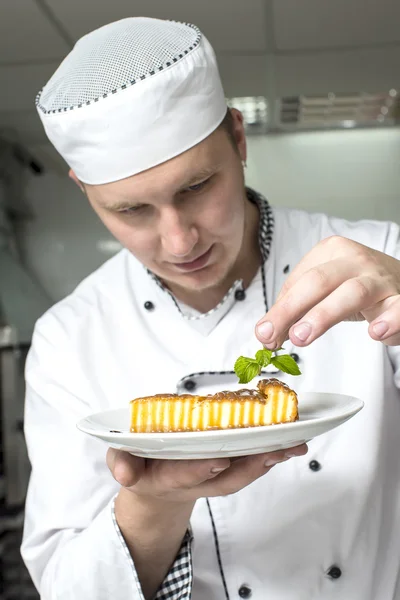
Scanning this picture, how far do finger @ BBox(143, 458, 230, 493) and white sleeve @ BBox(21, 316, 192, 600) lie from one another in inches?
11.5

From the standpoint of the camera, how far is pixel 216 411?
102 cm

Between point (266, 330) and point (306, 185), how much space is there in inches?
124

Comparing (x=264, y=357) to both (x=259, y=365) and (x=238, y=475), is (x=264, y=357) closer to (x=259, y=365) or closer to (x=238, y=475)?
(x=259, y=365)

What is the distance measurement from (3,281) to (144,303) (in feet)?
9.16

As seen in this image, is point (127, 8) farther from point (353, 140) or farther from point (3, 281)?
point (3, 281)

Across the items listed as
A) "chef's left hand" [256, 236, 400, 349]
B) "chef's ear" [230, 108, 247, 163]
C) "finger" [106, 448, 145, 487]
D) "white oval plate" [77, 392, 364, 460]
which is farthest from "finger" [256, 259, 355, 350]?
"chef's ear" [230, 108, 247, 163]

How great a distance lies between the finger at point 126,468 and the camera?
103 centimetres

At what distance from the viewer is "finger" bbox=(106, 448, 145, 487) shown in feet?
3.38

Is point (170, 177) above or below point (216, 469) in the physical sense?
above

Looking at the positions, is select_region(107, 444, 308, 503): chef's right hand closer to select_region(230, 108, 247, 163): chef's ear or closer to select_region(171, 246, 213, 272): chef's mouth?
select_region(171, 246, 213, 272): chef's mouth

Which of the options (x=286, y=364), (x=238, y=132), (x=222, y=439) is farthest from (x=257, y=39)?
(x=222, y=439)

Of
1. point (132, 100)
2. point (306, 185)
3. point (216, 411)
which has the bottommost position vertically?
point (306, 185)

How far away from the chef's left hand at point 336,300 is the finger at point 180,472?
7.2 inches

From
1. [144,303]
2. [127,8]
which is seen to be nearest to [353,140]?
[127,8]
